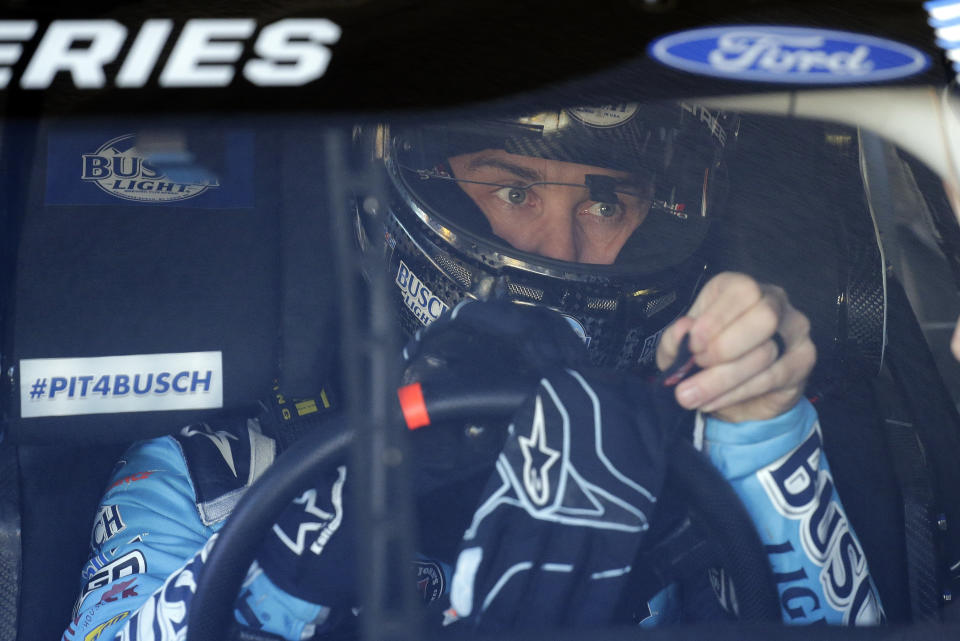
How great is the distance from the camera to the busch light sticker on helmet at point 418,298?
2.98ft

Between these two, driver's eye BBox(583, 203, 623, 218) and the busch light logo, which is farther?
driver's eye BBox(583, 203, 623, 218)

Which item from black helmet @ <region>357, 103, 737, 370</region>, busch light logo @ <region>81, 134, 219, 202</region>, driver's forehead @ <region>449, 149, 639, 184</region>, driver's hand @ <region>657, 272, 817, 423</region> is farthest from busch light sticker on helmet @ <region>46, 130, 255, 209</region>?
driver's hand @ <region>657, 272, 817, 423</region>

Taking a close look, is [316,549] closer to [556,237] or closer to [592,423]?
[592,423]

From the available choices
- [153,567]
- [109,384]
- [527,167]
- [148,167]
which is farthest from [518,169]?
[153,567]

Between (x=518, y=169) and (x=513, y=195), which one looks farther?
(x=513, y=195)

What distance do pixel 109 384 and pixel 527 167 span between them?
0.54m

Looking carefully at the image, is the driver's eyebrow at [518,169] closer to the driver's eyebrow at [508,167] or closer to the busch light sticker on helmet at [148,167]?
the driver's eyebrow at [508,167]

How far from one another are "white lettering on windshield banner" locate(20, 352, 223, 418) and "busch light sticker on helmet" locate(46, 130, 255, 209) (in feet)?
0.61

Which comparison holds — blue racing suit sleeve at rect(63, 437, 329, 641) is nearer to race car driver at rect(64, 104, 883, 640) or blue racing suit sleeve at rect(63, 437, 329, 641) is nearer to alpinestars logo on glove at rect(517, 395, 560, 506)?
race car driver at rect(64, 104, 883, 640)

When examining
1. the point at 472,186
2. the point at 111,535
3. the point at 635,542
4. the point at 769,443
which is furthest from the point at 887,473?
the point at 111,535

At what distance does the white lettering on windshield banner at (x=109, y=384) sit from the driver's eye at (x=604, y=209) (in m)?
0.50

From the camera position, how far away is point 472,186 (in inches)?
42.8

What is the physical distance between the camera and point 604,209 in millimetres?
992

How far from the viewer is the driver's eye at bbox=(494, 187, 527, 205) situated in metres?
1.06
